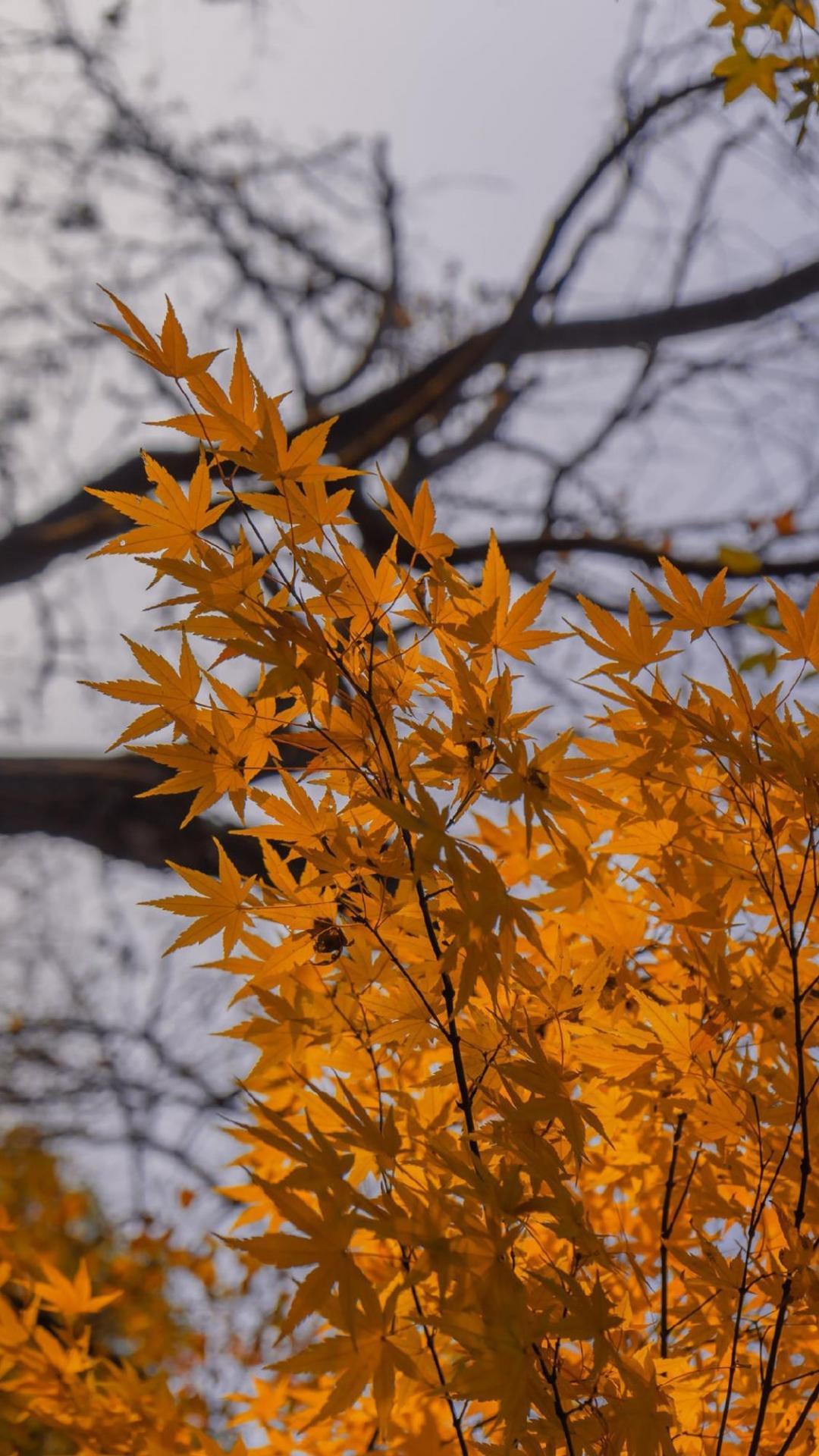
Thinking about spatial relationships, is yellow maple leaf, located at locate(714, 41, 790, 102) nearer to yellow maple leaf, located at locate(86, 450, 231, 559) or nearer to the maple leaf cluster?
the maple leaf cluster

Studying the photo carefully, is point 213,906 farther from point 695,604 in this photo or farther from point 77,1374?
point 77,1374

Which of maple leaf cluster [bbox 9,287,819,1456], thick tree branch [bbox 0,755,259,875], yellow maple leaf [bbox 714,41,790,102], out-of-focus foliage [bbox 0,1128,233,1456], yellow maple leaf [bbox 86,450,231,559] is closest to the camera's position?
maple leaf cluster [bbox 9,287,819,1456]

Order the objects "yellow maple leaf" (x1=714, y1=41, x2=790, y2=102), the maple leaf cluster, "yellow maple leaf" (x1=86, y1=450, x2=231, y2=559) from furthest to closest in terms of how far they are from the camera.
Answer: "yellow maple leaf" (x1=714, y1=41, x2=790, y2=102), "yellow maple leaf" (x1=86, y1=450, x2=231, y2=559), the maple leaf cluster

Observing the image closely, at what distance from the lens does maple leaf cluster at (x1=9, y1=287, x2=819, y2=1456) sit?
1.40 ft

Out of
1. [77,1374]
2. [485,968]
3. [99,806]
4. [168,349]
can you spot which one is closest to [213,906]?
[485,968]

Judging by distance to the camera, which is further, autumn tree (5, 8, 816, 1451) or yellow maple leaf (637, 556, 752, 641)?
yellow maple leaf (637, 556, 752, 641)

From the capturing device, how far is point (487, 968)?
455 mm

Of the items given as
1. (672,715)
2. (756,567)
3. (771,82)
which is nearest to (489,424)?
(756,567)

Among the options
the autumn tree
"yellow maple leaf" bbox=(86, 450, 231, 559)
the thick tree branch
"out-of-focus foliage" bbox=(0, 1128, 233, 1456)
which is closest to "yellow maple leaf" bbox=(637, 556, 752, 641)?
the autumn tree

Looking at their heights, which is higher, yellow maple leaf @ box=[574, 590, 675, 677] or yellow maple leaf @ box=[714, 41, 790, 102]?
yellow maple leaf @ box=[714, 41, 790, 102]

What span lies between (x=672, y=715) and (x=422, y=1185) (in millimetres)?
312

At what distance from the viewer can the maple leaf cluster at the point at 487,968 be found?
43 centimetres

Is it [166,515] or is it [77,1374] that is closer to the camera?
[166,515]

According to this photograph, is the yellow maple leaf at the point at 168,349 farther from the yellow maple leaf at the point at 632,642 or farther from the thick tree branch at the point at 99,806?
the thick tree branch at the point at 99,806
